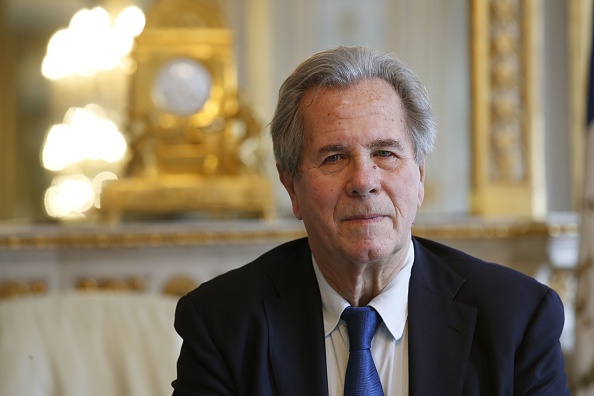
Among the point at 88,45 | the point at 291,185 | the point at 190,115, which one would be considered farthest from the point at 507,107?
the point at 291,185

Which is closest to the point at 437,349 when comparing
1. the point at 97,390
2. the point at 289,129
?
the point at 289,129

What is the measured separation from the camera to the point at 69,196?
16.8ft

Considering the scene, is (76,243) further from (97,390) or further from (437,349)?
(437,349)

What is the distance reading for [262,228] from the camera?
434 cm

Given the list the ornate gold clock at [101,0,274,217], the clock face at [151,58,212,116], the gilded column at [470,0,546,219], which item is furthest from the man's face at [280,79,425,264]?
the gilded column at [470,0,546,219]

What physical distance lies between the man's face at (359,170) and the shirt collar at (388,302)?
10 cm

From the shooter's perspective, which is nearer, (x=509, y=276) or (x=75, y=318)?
(x=509, y=276)

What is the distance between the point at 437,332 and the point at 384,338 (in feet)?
0.33

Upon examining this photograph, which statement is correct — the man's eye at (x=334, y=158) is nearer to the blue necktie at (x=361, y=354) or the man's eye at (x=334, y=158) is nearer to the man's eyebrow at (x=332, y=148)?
the man's eyebrow at (x=332, y=148)

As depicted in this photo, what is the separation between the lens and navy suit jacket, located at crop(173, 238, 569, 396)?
1.62m

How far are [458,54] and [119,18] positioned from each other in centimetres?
191

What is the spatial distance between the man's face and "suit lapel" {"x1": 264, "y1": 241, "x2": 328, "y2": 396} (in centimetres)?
14

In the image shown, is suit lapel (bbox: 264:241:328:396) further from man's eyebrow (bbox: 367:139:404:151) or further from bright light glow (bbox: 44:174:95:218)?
bright light glow (bbox: 44:174:95:218)

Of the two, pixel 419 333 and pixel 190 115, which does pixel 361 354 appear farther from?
pixel 190 115
